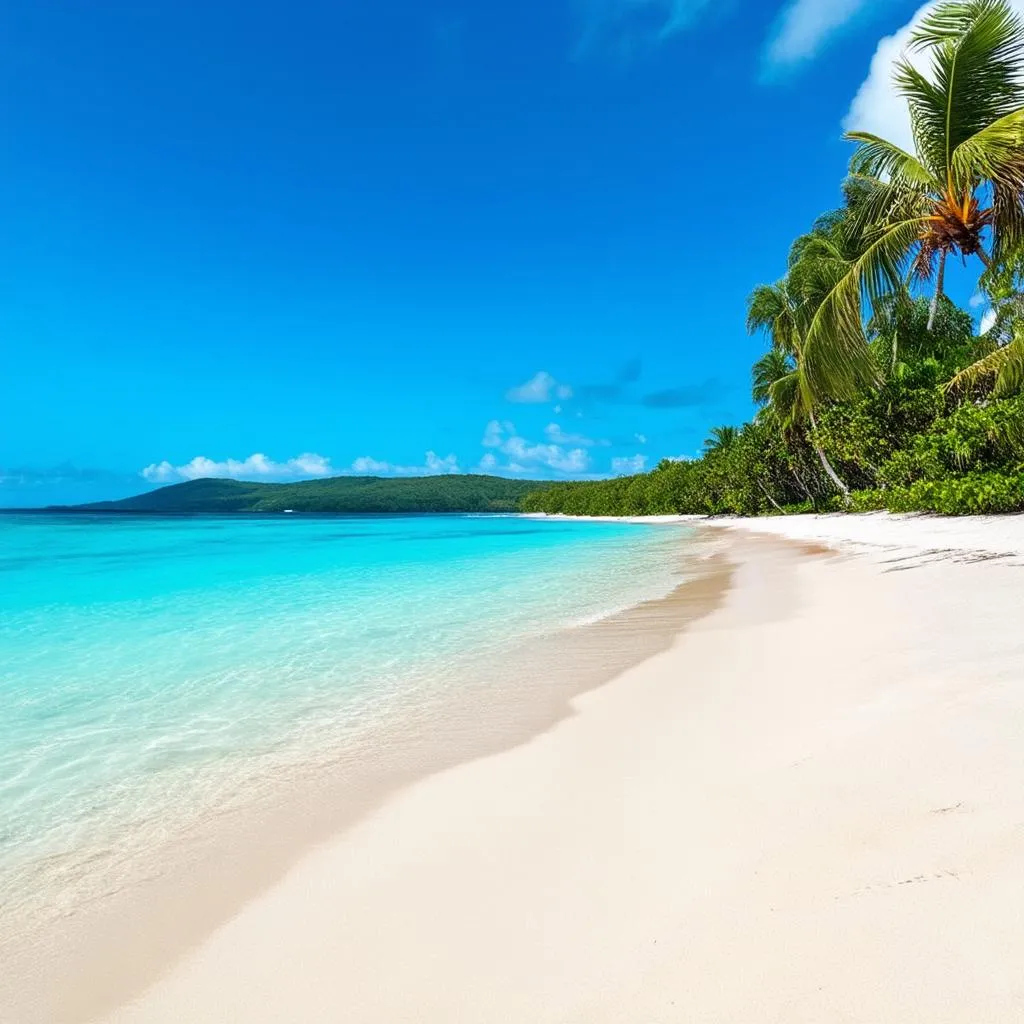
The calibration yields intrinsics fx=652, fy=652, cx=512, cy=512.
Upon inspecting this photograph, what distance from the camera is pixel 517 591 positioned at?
1123 centimetres

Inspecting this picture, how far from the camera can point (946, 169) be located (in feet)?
32.9

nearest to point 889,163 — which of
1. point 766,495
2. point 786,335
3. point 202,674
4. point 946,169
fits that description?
point 946,169

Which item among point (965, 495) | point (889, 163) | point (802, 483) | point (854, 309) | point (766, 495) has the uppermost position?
point (889, 163)

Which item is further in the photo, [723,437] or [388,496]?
[388,496]

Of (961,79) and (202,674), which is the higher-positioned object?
(961,79)

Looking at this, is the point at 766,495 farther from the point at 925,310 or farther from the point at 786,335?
the point at 925,310

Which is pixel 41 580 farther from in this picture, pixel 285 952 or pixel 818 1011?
pixel 818 1011

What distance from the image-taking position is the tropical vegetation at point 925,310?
973 centimetres

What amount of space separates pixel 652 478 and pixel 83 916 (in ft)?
228

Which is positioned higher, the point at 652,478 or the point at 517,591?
the point at 652,478

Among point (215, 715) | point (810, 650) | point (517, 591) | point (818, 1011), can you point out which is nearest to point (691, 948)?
point (818, 1011)

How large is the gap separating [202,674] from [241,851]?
388 cm

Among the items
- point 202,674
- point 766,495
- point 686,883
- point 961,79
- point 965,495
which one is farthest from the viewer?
point 766,495

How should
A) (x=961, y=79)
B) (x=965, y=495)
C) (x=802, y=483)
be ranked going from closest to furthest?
(x=961, y=79) < (x=965, y=495) < (x=802, y=483)
